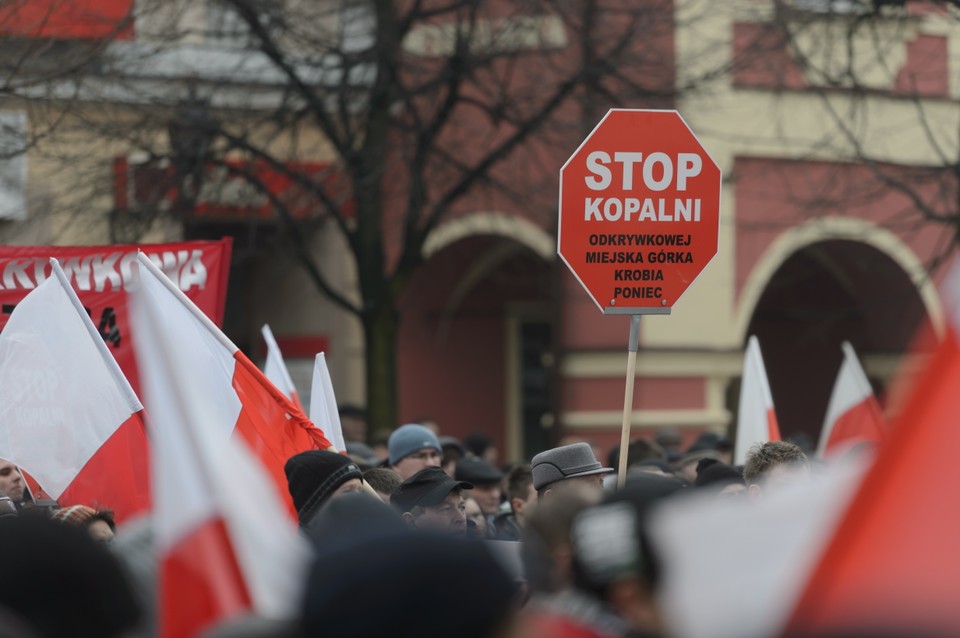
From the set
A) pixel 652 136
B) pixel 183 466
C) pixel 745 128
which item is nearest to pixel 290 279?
pixel 745 128

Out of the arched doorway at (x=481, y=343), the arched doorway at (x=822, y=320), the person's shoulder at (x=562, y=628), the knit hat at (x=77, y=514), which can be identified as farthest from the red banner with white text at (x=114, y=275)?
the arched doorway at (x=822, y=320)

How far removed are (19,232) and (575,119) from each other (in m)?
5.24

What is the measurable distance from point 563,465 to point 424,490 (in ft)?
1.93

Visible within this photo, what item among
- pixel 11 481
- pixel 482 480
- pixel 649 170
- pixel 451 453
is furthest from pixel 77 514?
pixel 451 453

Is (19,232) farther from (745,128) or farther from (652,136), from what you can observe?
(652,136)

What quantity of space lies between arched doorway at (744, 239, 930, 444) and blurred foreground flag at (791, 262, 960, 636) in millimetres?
17503

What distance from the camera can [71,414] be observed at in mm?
6941

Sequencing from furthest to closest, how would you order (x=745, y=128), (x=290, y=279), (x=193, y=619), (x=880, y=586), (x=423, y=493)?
(x=290, y=279)
(x=745, y=128)
(x=423, y=493)
(x=193, y=619)
(x=880, y=586)

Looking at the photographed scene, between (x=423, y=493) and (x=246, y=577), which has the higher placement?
(x=246, y=577)

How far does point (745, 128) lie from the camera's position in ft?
60.4

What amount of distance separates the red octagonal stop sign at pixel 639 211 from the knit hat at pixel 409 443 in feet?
7.89

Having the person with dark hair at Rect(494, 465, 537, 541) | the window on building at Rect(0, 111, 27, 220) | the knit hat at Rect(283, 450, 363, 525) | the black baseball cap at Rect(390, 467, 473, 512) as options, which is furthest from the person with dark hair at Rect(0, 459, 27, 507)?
the window on building at Rect(0, 111, 27, 220)

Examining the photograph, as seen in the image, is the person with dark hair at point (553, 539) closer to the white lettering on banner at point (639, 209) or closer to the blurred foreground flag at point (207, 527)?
the blurred foreground flag at point (207, 527)

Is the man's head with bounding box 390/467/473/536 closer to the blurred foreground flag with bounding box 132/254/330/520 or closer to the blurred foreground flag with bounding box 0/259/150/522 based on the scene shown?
the blurred foreground flag with bounding box 132/254/330/520
